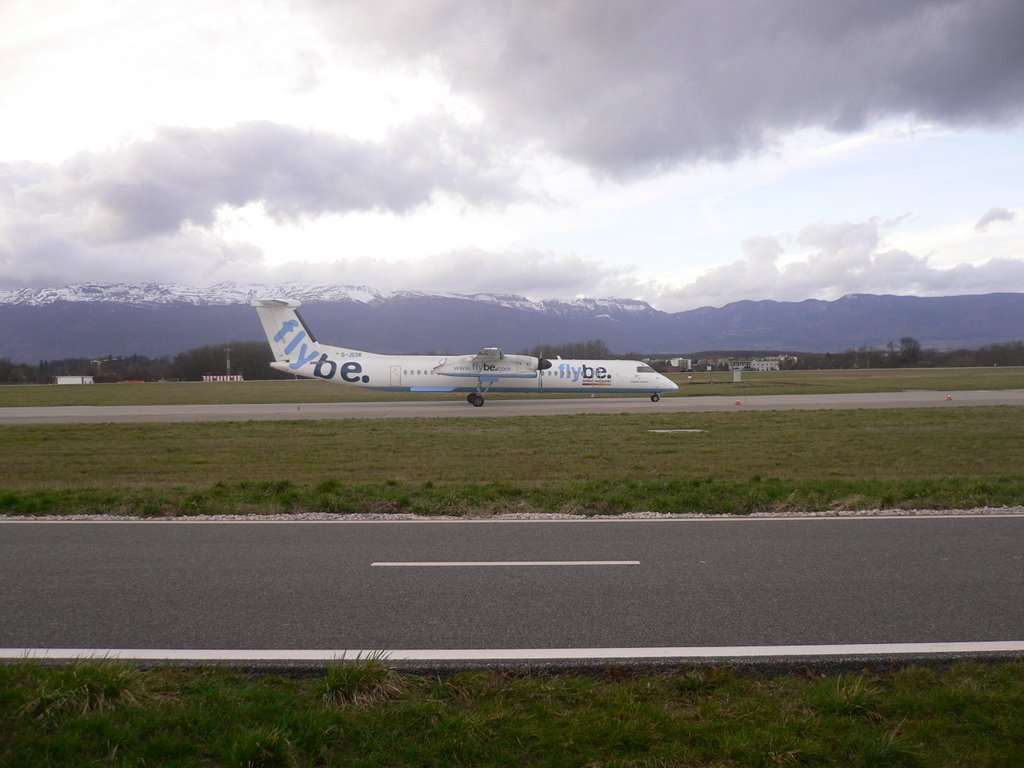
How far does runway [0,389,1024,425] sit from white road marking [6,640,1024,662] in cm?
2506

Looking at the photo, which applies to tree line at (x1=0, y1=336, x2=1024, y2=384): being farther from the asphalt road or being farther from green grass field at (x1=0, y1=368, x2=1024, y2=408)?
the asphalt road

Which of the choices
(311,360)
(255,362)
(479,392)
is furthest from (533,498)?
(255,362)

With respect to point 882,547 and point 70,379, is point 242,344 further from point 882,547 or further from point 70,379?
point 882,547

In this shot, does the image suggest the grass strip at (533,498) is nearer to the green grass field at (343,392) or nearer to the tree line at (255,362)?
the green grass field at (343,392)

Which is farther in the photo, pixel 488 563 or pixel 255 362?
pixel 255 362

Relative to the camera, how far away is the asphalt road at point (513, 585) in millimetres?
5273

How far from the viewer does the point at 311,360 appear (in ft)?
121

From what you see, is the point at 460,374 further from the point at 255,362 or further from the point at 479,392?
the point at 255,362

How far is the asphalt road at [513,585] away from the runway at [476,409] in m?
Answer: 21.8

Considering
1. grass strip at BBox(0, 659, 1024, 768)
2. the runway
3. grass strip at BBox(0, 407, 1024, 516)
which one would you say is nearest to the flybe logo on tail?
the runway

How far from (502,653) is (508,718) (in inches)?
35.0

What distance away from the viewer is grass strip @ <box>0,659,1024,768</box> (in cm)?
373

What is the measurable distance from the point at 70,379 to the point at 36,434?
97235 mm

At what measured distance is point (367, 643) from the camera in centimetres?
516
